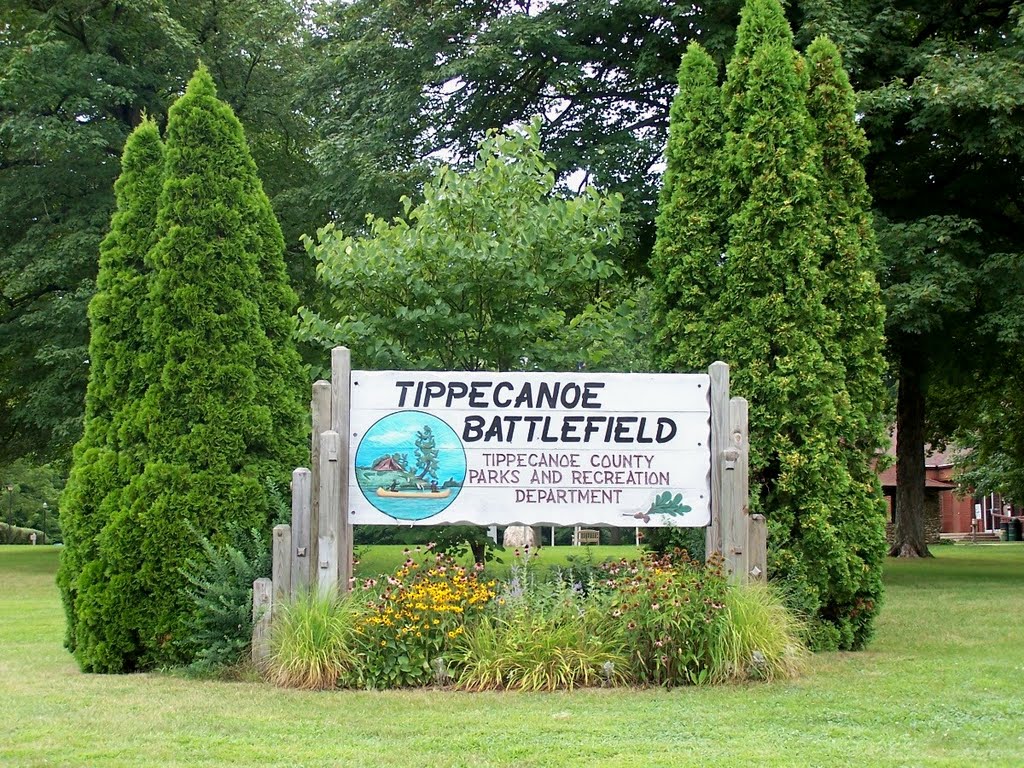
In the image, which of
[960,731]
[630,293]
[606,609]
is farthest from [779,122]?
[630,293]

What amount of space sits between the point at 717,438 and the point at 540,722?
136 inches

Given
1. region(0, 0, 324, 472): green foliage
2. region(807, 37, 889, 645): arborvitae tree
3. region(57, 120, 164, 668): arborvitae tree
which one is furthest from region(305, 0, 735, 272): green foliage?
region(57, 120, 164, 668): arborvitae tree

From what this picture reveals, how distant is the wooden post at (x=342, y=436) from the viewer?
8.62 meters

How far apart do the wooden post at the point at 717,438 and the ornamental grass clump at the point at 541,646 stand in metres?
1.25

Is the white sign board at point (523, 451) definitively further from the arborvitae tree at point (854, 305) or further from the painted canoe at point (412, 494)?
the arborvitae tree at point (854, 305)

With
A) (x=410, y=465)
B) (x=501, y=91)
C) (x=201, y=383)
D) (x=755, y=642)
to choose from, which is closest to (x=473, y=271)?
(x=410, y=465)

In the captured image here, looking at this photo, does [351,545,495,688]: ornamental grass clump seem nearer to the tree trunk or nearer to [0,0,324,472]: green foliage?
[0,0,324,472]: green foliage

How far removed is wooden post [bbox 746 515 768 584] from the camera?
8.82 meters

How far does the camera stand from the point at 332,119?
69.6 ft

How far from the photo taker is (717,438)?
29.7ft

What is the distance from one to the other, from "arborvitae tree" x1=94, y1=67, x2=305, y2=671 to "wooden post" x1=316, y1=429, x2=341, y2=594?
77cm

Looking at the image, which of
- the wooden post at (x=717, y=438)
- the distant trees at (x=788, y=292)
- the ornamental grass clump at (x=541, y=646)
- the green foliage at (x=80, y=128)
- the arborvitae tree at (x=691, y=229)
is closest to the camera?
the ornamental grass clump at (x=541, y=646)

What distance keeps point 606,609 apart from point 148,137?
19.4ft

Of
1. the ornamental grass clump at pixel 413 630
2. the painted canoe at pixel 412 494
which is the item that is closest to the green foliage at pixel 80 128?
the painted canoe at pixel 412 494
